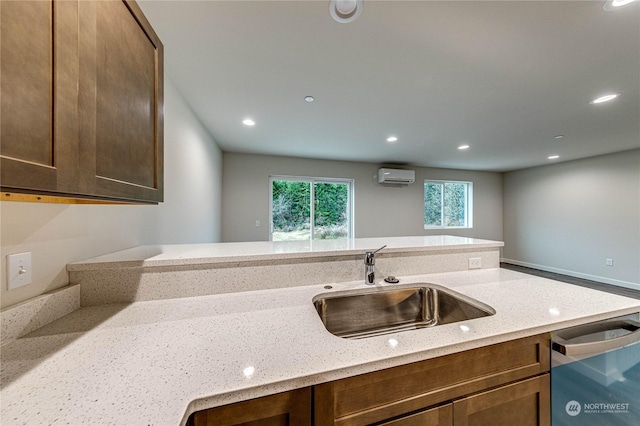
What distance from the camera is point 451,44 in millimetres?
1483

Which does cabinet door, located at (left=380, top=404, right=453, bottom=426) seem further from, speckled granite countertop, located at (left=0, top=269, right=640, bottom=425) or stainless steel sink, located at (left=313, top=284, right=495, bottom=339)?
stainless steel sink, located at (left=313, top=284, right=495, bottom=339)

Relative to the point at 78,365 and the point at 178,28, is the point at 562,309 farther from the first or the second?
the point at 178,28

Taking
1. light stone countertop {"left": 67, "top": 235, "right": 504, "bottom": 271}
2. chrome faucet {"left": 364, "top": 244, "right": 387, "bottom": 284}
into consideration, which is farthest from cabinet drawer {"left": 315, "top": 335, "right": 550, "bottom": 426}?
light stone countertop {"left": 67, "top": 235, "right": 504, "bottom": 271}

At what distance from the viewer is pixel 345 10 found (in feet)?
3.82

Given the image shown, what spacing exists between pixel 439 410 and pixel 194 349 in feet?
2.59

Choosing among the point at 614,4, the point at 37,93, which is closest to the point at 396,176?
the point at 614,4

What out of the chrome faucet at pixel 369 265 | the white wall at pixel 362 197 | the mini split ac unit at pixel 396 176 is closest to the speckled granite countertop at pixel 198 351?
the chrome faucet at pixel 369 265

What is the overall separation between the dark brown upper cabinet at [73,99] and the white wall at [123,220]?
1.10 feet

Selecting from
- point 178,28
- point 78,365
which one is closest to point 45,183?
point 78,365

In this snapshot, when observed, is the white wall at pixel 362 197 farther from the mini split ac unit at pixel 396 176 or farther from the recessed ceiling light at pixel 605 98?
the recessed ceiling light at pixel 605 98

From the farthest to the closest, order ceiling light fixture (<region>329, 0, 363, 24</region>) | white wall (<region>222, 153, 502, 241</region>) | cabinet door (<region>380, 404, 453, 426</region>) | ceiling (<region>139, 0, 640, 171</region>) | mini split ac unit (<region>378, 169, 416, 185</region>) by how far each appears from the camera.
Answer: mini split ac unit (<region>378, 169, 416, 185</region>) → white wall (<region>222, 153, 502, 241</region>) → ceiling (<region>139, 0, 640, 171</region>) → ceiling light fixture (<region>329, 0, 363, 24</region>) → cabinet door (<region>380, 404, 453, 426</region>)

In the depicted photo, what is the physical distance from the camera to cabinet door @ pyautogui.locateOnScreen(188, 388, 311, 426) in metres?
0.57

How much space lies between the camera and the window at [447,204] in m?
5.54

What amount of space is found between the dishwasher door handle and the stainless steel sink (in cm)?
29
